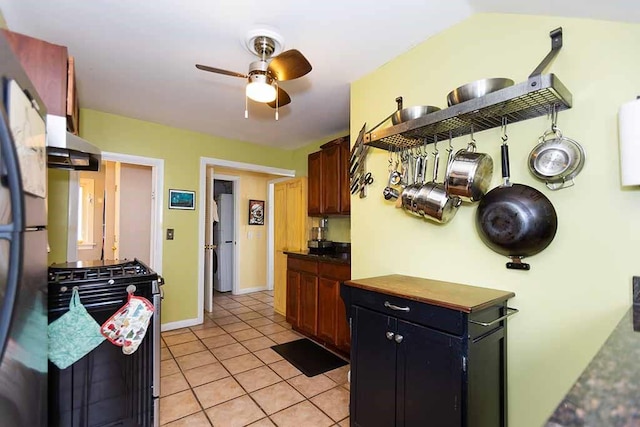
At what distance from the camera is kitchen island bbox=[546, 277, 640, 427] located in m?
0.50

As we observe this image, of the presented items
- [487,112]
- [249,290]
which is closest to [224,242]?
[249,290]

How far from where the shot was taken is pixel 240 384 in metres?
2.38

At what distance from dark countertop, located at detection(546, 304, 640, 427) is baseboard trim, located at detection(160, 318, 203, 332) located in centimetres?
391

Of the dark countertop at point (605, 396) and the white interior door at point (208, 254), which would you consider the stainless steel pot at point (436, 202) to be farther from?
the white interior door at point (208, 254)

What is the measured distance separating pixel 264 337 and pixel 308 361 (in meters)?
0.78

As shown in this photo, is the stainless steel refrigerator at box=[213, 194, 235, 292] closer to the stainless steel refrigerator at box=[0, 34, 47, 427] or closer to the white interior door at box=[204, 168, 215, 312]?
the white interior door at box=[204, 168, 215, 312]

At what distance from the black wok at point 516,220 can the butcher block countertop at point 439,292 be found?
0.71 feet

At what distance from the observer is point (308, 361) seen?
110 inches

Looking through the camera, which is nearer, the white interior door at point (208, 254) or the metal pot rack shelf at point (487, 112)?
the metal pot rack shelf at point (487, 112)

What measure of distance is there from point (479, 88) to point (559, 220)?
2.31 ft

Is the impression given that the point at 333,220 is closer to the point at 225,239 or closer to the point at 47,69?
the point at 225,239

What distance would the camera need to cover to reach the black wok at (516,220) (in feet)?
4.46

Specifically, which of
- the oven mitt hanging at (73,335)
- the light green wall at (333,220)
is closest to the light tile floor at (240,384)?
the oven mitt hanging at (73,335)

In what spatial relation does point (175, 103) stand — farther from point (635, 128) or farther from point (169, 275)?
point (635, 128)
